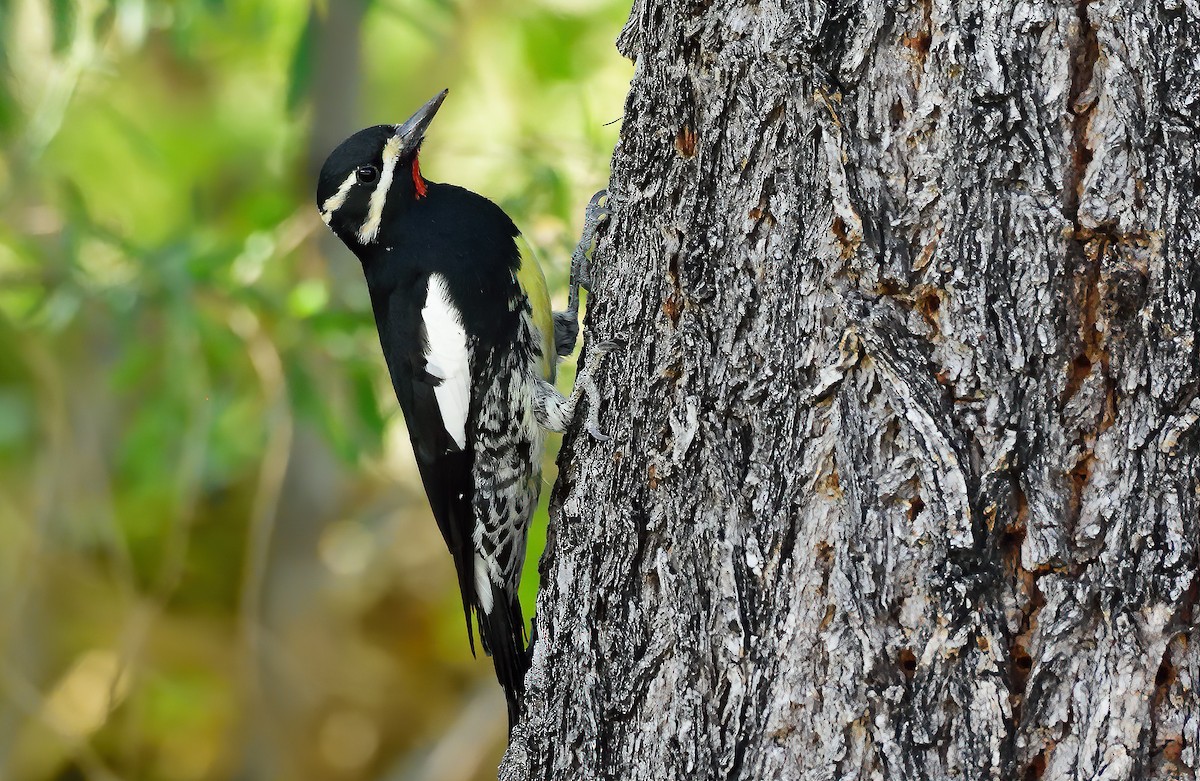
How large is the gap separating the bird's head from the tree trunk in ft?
4.56

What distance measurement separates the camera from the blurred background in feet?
12.7

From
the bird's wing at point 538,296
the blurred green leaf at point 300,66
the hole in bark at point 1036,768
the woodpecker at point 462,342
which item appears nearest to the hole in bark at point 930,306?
the hole in bark at point 1036,768

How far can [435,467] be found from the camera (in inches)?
123

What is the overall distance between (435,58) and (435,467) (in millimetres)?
3851

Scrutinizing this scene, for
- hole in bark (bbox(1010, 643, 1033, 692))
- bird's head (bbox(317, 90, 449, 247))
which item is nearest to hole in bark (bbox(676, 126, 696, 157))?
hole in bark (bbox(1010, 643, 1033, 692))

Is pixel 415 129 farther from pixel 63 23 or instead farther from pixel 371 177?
pixel 63 23

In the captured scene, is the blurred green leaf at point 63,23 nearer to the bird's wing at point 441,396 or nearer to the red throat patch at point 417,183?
the red throat patch at point 417,183

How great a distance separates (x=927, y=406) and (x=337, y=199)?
6.61 feet

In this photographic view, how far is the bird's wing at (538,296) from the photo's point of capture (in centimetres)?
315

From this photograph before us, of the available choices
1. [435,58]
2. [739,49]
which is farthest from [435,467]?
[435,58]

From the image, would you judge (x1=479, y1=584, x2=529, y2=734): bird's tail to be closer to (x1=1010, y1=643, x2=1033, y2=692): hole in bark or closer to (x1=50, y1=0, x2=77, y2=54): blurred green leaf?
(x1=1010, y1=643, x2=1033, y2=692): hole in bark

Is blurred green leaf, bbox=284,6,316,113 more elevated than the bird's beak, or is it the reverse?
blurred green leaf, bbox=284,6,316,113

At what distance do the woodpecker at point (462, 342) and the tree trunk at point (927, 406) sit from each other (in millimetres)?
1172

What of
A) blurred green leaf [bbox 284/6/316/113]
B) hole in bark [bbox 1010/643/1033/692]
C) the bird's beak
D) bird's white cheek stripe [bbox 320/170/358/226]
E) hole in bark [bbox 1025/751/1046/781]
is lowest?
hole in bark [bbox 1025/751/1046/781]
